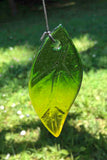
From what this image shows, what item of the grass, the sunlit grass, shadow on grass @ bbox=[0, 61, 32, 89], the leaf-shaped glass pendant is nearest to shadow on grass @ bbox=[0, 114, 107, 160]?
the grass

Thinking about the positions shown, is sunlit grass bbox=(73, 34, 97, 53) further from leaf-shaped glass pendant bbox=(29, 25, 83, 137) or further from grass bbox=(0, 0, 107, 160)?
leaf-shaped glass pendant bbox=(29, 25, 83, 137)

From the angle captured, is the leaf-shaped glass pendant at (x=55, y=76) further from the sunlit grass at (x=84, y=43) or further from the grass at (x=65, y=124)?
the sunlit grass at (x=84, y=43)

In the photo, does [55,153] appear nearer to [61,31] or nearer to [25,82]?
[61,31]

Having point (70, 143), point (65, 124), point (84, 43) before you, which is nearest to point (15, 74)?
point (65, 124)

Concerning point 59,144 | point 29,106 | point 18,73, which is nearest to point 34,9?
point 18,73

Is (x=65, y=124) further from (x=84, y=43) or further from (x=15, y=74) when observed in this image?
(x=84, y=43)
